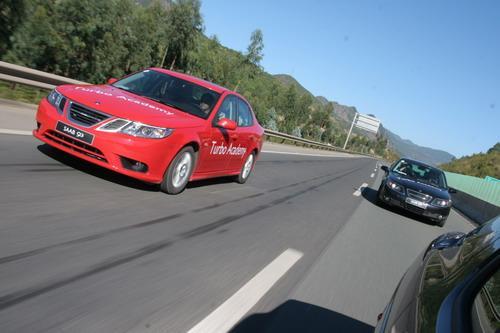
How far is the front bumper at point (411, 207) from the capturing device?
11516 millimetres

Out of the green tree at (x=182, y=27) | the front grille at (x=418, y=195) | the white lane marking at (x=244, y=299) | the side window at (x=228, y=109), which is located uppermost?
the green tree at (x=182, y=27)

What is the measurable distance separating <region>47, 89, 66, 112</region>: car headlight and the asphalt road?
828 millimetres

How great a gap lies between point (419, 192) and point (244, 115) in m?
5.06

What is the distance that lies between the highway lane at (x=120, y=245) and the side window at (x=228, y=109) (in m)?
1.26

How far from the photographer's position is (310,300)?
4316 mm

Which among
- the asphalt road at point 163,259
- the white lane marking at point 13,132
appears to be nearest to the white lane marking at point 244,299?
the asphalt road at point 163,259

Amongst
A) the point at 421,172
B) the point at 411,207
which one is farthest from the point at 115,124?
the point at 421,172

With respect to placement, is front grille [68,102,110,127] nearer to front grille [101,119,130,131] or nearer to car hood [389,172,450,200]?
front grille [101,119,130,131]

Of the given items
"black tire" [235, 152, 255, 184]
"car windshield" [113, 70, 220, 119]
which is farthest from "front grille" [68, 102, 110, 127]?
"black tire" [235, 152, 255, 184]

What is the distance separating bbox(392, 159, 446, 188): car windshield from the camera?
41.3 ft

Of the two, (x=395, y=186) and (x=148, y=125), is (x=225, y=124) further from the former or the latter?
(x=395, y=186)

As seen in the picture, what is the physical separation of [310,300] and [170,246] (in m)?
1.44

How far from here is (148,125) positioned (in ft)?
19.7

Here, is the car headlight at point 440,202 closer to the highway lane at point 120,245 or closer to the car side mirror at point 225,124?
the highway lane at point 120,245
